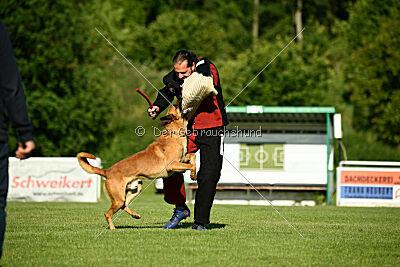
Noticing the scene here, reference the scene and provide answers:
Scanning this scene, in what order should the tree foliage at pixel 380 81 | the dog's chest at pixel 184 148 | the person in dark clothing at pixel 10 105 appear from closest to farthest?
the person in dark clothing at pixel 10 105 → the dog's chest at pixel 184 148 → the tree foliage at pixel 380 81

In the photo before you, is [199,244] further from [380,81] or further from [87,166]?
[380,81]

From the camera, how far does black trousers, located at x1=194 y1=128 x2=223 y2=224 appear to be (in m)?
7.36

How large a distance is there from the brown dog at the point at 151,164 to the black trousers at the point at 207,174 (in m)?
0.27

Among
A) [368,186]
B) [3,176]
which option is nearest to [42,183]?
[368,186]

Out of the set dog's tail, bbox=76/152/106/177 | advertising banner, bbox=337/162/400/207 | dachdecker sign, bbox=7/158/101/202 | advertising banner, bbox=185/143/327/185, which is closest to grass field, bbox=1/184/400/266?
dog's tail, bbox=76/152/106/177

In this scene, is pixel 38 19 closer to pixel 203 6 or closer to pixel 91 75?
pixel 91 75

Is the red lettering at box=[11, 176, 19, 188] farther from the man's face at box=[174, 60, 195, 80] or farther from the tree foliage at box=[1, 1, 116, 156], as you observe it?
the tree foliage at box=[1, 1, 116, 156]

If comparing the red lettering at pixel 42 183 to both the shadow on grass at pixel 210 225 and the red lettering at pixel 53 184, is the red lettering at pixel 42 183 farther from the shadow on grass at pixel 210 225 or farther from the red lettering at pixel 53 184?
the shadow on grass at pixel 210 225

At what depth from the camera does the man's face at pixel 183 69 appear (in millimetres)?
7354

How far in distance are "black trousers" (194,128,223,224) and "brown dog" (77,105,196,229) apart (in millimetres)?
271

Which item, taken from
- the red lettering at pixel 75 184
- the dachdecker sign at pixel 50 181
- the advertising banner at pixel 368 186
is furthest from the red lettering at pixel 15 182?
the advertising banner at pixel 368 186

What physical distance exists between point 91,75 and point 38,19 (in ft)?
13.6

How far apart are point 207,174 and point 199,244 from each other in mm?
→ 1347

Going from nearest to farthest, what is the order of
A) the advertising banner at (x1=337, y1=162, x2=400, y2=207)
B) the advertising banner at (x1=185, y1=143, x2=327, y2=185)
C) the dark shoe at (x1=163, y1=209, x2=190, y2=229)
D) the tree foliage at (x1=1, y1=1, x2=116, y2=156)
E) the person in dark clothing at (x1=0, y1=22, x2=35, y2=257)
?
the person in dark clothing at (x1=0, y1=22, x2=35, y2=257), the dark shoe at (x1=163, y1=209, x2=190, y2=229), the advertising banner at (x1=337, y1=162, x2=400, y2=207), the advertising banner at (x1=185, y1=143, x2=327, y2=185), the tree foliage at (x1=1, y1=1, x2=116, y2=156)
